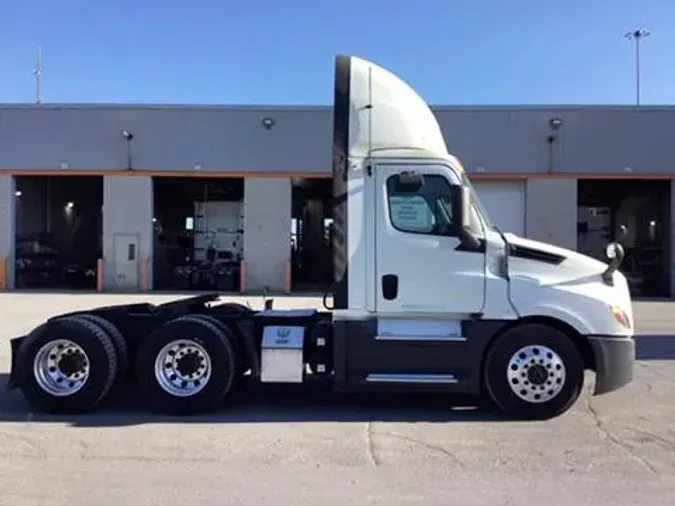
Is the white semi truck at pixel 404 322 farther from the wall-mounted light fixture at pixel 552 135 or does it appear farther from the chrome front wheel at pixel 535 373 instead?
the wall-mounted light fixture at pixel 552 135

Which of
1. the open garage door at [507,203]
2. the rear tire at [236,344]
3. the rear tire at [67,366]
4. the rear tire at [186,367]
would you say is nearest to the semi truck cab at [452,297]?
the rear tire at [236,344]

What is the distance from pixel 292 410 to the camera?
822 centimetres

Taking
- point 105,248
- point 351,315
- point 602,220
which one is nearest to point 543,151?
point 602,220

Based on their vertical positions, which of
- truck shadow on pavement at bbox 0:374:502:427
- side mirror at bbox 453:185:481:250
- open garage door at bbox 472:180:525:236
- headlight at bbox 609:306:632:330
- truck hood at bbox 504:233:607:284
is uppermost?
open garage door at bbox 472:180:525:236

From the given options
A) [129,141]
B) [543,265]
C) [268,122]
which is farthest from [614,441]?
[129,141]

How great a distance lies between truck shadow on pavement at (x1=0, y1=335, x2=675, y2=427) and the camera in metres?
7.75

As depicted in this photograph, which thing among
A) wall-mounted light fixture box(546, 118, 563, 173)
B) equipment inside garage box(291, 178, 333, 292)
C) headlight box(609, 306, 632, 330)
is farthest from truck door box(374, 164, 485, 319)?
equipment inside garage box(291, 178, 333, 292)

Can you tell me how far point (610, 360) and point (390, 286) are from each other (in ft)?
7.57

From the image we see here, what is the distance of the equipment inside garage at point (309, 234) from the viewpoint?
3088 centimetres

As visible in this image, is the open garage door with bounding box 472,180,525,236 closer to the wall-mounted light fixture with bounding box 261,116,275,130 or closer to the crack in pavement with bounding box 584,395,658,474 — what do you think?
the wall-mounted light fixture with bounding box 261,116,275,130

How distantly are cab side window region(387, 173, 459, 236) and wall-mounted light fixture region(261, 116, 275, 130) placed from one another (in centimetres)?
2102

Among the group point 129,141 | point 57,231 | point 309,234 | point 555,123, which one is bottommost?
point 309,234

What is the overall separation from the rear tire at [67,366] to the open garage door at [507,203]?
2194cm

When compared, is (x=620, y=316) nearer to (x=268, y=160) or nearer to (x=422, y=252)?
(x=422, y=252)
